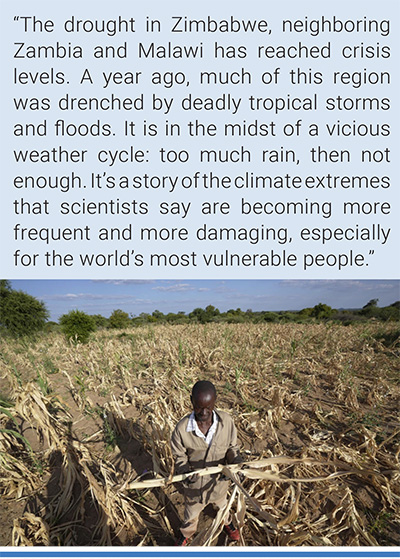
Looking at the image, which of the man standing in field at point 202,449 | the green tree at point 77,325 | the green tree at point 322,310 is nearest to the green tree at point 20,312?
the green tree at point 77,325

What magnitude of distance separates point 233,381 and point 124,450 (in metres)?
Answer: 2.28

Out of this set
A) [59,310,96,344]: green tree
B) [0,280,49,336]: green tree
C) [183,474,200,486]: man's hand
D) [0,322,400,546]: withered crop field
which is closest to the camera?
[183,474,200,486]: man's hand

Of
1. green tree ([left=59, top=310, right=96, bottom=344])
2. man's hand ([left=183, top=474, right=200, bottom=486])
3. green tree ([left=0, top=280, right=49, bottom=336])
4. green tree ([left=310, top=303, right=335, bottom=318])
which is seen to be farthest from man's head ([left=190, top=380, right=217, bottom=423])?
green tree ([left=310, top=303, right=335, bottom=318])

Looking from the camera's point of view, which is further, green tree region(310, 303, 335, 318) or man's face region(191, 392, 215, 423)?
green tree region(310, 303, 335, 318)

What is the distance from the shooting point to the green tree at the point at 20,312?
1516 centimetres

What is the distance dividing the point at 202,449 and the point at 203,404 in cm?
52

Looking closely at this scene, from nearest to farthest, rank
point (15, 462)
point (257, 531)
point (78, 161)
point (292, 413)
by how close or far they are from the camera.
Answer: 1. point (257, 531)
2. point (15, 462)
3. point (78, 161)
4. point (292, 413)

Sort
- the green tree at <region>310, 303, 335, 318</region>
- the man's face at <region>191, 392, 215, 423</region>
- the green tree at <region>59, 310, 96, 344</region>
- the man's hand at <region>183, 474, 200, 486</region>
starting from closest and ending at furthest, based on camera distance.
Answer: the man's face at <region>191, 392, 215, 423</region> → the man's hand at <region>183, 474, 200, 486</region> → the green tree at <region>59, 310, 96, 344</region> → the green tree at <region>310, 303, 335, 318</region>

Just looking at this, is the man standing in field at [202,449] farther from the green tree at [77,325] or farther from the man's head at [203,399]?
the green tree at [77,325]

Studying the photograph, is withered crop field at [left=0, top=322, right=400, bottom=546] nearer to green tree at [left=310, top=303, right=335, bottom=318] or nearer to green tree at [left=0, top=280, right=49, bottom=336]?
green tree at [left=0, top=280, right=49, bottom=336]

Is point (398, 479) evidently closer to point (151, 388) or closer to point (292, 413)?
point (292, 413)

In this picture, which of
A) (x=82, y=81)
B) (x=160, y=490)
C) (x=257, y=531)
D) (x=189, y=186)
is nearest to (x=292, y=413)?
(x=257, y=531)

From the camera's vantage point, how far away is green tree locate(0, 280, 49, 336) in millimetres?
15156

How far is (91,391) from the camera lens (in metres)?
5.16
